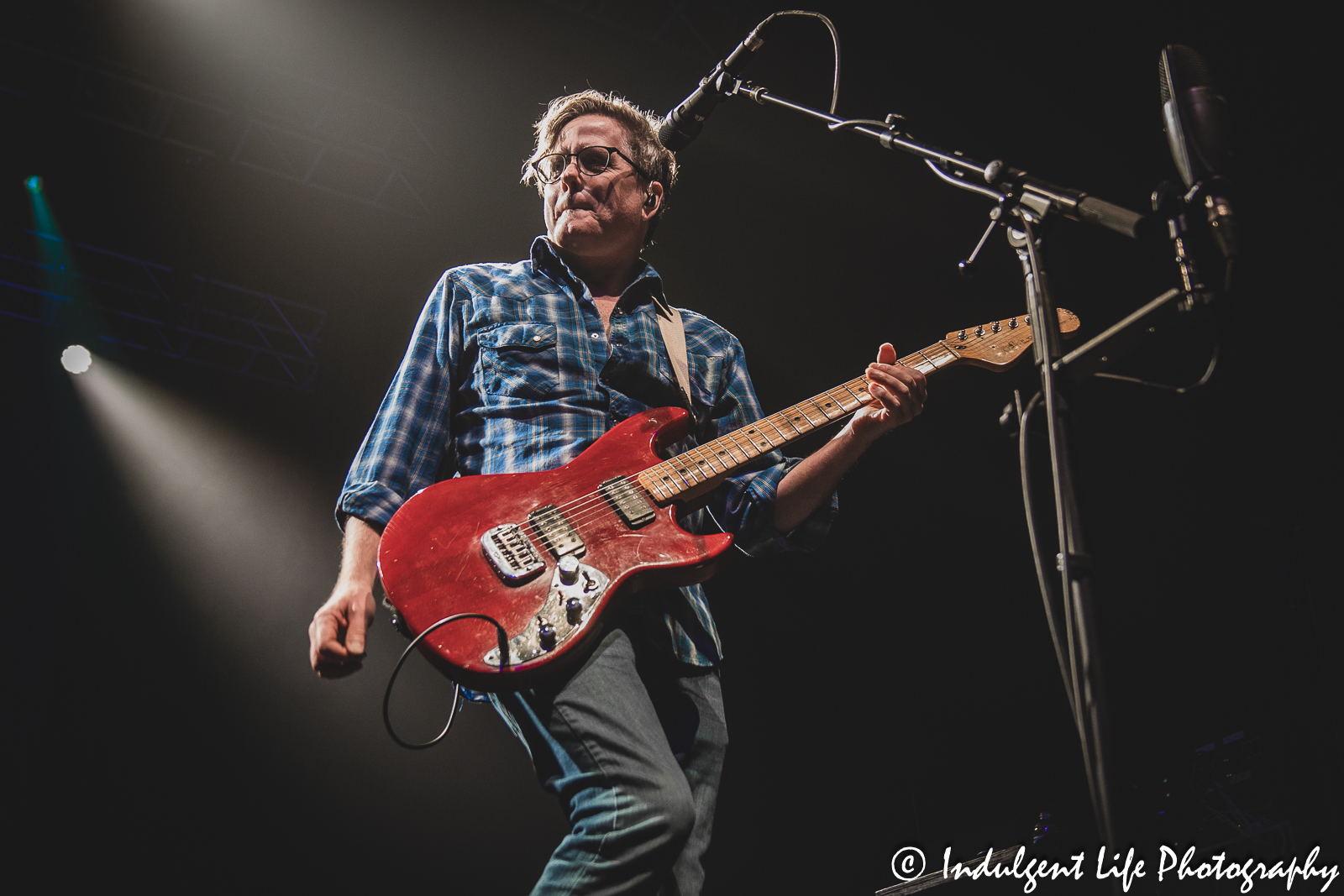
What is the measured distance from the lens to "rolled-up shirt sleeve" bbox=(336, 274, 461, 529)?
2033 mm

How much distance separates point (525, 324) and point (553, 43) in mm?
2926

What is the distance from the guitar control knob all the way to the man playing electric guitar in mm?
138

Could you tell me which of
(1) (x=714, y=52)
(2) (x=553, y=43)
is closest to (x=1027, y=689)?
(1) (x=714, y=52)

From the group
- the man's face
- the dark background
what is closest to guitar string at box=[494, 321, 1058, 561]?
the man's face

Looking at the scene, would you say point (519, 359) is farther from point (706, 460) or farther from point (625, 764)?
point (625, 764)

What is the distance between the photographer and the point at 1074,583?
1271 millimetres

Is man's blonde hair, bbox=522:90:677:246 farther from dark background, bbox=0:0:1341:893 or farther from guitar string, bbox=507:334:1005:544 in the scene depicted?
dark background, bbox=0:0:1341:893

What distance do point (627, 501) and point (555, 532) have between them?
0.20 metres

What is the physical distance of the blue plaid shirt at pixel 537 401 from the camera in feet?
7.02

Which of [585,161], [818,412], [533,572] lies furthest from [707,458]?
[585,161]

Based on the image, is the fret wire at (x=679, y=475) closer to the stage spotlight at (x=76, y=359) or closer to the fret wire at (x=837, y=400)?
the fret wire at (x=837, y=400)

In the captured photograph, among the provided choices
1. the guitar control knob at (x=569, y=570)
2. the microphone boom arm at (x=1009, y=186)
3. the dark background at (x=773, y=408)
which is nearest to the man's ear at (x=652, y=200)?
the microphone boom arm at (x=1009, y=186)

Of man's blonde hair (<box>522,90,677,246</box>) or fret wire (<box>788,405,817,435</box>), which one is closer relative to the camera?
fret wire (<box>788,405,817,435</box>)

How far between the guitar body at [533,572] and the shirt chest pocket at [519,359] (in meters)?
0.26
